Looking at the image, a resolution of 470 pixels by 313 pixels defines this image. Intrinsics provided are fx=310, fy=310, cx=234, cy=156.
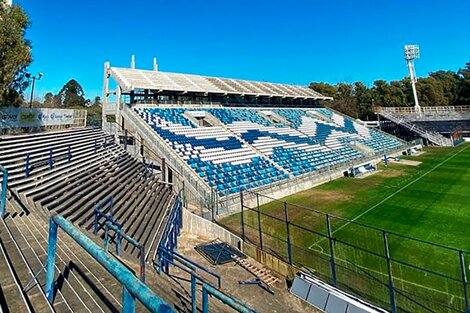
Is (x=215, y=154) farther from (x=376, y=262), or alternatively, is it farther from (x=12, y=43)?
(x=376, y=262)

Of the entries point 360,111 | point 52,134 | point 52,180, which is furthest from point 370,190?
point 360,111

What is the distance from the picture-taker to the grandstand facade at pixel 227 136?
62.3 feet

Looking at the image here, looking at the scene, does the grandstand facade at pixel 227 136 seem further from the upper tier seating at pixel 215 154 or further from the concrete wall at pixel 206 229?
the concrete wall at pixel 206 229

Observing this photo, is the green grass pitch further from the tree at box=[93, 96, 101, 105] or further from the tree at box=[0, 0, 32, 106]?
the tree at box=[93, 96, 101, 105]

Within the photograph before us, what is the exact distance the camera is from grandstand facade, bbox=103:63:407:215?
19.0m

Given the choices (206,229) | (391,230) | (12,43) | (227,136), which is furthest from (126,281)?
(227,136)

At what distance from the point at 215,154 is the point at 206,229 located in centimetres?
833

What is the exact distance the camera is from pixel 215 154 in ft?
70.2

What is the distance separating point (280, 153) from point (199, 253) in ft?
47.2

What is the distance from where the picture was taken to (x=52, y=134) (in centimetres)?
1706

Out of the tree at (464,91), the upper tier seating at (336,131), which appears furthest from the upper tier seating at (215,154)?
the tree at (464,91)

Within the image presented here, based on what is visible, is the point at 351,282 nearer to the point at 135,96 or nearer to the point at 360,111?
the point at 135,96

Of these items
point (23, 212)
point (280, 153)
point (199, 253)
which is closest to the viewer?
point (23, 212)

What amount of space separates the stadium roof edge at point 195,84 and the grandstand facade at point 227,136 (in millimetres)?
121
